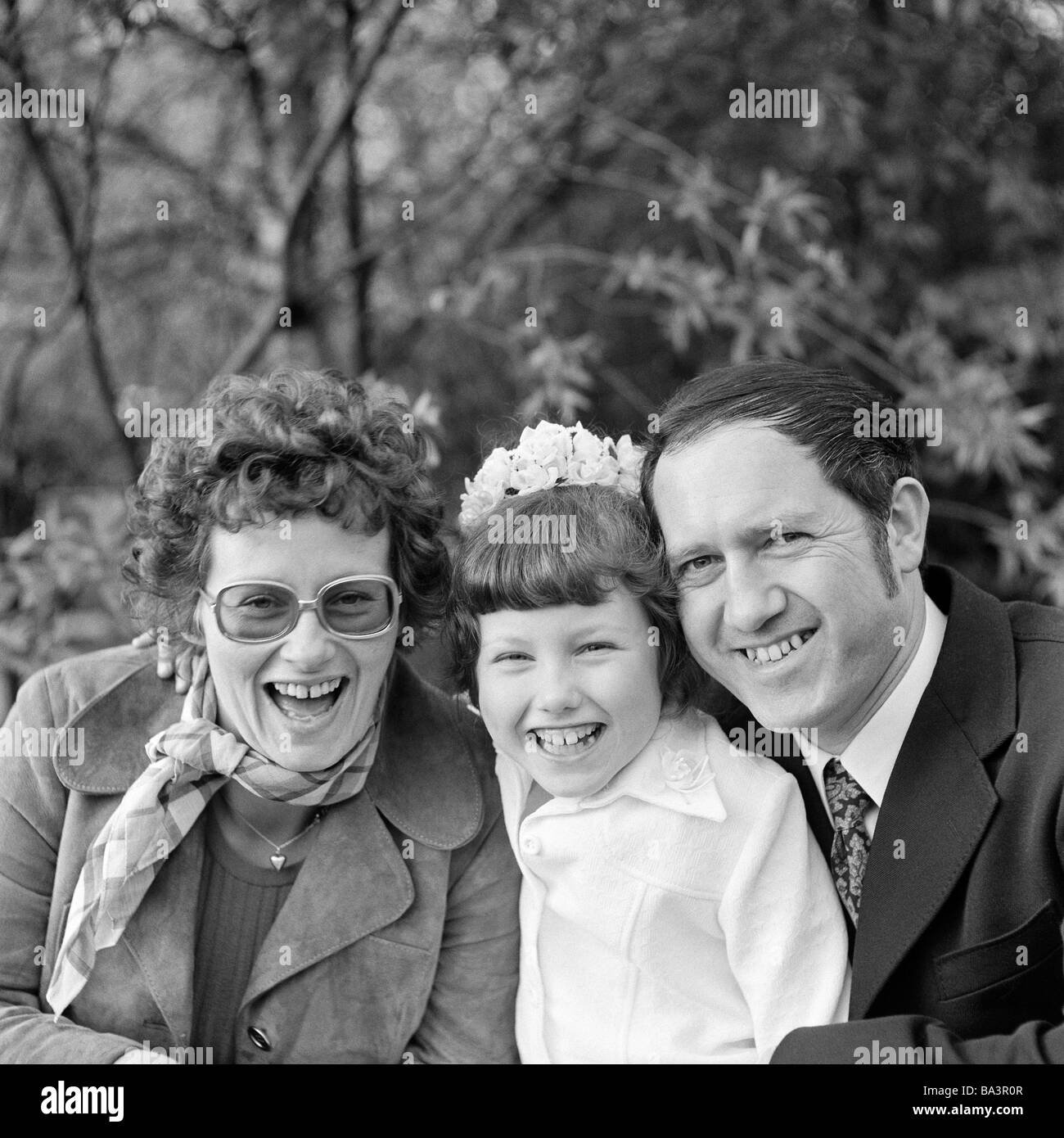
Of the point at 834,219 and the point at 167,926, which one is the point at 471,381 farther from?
the point at 167,926

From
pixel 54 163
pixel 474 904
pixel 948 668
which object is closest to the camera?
pixel 948 668

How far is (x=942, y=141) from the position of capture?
473 cm

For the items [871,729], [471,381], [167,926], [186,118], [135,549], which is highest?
[186,118]

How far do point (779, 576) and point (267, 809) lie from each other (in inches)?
48.7

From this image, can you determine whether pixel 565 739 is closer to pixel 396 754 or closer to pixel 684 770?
pixel 684 770

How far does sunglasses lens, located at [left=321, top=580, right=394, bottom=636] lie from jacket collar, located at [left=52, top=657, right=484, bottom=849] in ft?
1.11

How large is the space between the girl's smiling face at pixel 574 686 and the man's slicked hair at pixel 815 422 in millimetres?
260

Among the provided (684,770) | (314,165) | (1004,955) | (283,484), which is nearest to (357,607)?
(283,484)

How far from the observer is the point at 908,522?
2.52 meters

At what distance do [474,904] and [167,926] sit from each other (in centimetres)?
65
